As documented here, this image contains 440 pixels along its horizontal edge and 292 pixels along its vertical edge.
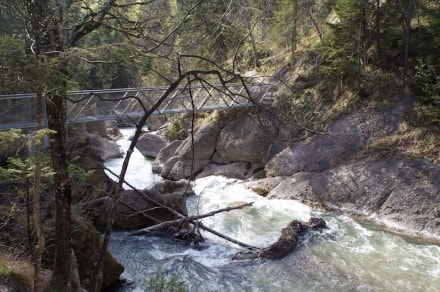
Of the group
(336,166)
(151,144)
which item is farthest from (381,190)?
(151,144)

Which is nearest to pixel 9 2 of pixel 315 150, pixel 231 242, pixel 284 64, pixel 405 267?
pixel 231 242

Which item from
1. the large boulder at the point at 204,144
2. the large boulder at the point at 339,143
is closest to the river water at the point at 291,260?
the large boulder at the point at 339,143

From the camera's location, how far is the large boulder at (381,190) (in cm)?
966

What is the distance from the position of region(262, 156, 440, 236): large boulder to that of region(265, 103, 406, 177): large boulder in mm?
533

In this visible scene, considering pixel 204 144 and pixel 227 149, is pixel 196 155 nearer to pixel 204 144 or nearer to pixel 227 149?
pixel 204 144

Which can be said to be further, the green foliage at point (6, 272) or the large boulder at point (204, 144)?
the large boulder at point (204, 144)

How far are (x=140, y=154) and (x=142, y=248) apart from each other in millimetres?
12021

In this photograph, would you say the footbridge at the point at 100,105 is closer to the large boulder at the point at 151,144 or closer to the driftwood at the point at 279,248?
the driftwood at the point at 279,248

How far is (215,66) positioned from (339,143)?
23.9 ft

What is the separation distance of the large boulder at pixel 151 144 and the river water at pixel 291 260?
955 centimetres

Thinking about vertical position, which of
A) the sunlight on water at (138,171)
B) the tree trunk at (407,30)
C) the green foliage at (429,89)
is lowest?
the sunlight on water at (138,171)

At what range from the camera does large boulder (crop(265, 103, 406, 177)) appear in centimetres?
1239

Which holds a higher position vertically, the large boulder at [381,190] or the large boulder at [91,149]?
the large boulder at [381,190]

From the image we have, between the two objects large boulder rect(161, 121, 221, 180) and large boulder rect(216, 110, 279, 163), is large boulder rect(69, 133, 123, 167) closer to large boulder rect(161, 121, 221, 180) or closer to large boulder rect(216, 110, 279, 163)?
large boulder rect(161, 121, 221, 180)
